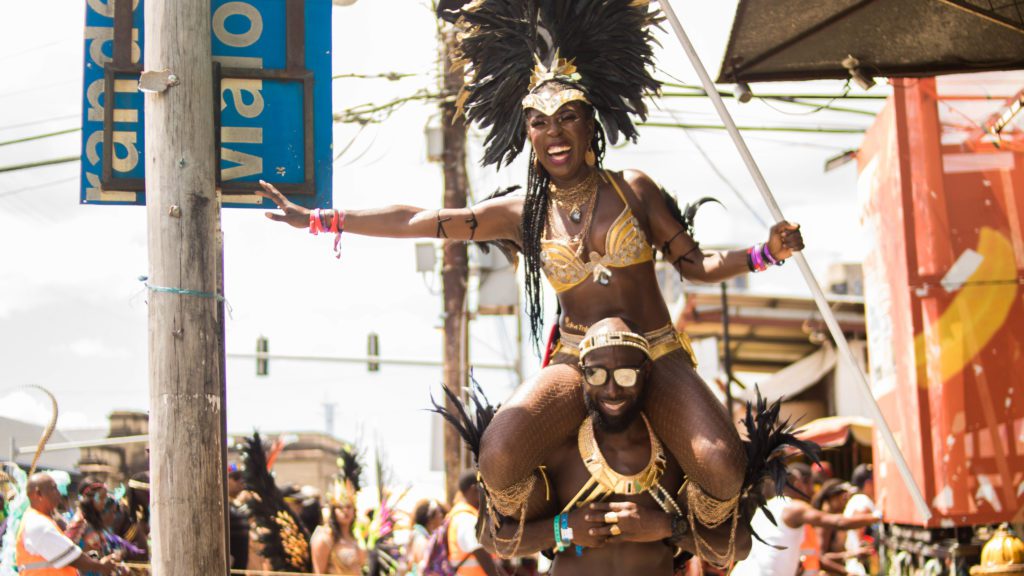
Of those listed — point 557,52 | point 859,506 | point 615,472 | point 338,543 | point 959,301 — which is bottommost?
point 338,543

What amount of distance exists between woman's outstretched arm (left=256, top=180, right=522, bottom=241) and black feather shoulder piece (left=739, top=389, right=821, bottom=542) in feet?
4.43

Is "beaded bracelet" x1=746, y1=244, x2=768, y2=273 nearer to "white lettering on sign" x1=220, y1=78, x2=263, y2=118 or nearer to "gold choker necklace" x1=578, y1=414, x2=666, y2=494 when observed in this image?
"gold choker necklace" x1=578, y1=414, x2=666, y2=494

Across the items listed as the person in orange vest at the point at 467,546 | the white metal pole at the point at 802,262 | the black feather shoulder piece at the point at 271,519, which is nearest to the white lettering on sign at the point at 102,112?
the white metal pole at the point at 802,262

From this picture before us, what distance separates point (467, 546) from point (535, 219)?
172 inches

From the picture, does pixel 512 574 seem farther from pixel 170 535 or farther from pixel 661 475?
pixel 170 535

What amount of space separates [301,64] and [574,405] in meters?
1.82

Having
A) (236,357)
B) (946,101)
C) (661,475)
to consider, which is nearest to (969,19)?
(946,101)

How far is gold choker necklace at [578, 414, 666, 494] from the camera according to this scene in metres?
4.94

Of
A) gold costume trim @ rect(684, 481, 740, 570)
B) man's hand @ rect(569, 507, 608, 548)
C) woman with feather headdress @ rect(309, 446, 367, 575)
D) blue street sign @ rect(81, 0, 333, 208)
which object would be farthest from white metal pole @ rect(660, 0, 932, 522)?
woman with feather headdress @ rect(309, 446, 367, 575)

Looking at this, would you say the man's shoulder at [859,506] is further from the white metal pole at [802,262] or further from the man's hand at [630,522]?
the man's hand at [630,522]

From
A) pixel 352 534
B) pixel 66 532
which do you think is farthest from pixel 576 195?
pixel 66 532

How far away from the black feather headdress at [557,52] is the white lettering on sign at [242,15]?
980 mm

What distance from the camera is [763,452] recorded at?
5000mm

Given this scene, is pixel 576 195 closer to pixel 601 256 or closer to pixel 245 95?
pixel 601 256
